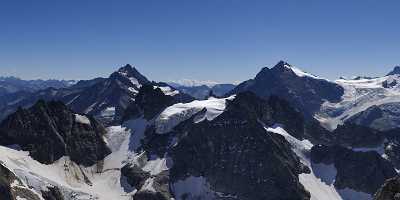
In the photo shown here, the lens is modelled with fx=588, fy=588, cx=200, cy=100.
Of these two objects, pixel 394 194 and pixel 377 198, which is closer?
pixel 394 194
